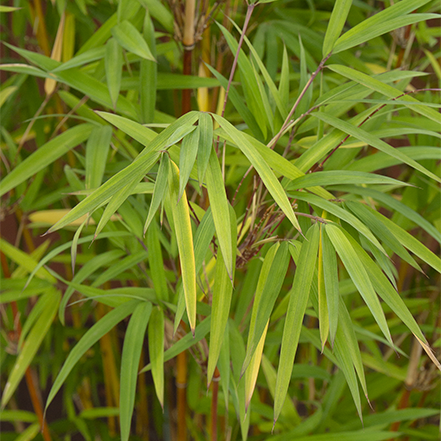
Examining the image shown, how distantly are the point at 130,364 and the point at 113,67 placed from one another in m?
0.41

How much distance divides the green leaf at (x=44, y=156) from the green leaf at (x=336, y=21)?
379mm

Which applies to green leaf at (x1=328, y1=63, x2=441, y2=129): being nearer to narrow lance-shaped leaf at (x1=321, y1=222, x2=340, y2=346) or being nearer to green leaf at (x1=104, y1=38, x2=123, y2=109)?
narrow lance-shaped leaf at (x1=321, y1=222, x2=340, y2=346)

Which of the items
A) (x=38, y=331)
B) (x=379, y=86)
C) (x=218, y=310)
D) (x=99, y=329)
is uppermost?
(x=379, y=86)

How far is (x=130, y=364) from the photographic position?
61 cm

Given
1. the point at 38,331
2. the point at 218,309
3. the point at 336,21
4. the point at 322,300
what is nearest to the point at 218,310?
the point at 218,309

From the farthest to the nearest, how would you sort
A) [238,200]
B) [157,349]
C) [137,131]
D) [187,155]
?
[238,200] < [157,349] < [137,131] < [187,155]

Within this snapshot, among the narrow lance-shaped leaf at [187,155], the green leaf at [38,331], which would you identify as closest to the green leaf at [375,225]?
the narrow lance-shaped leaf at [187,155]

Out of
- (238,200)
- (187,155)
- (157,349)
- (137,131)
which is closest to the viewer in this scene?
(187,155)

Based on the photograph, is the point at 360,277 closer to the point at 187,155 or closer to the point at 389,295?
the point at 389,295

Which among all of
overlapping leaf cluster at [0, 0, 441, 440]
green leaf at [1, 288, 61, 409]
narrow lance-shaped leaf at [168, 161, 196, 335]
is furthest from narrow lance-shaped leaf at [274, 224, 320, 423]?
green leaf at [1, 288, 61, 409]

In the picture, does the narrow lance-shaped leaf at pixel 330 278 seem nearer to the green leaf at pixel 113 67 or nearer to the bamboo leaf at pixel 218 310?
the bamboo leaf at pixel 218 310

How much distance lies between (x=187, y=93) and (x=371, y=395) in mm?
776

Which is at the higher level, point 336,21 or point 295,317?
point 336,21

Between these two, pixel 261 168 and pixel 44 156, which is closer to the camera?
pixel 261 168
